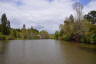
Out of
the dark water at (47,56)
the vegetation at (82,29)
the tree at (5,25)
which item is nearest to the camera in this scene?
the dark water at (47,56)

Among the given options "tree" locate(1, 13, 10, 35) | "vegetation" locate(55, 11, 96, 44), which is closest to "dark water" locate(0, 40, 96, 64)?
"vegetation" locate(55, 11, 96, 44)

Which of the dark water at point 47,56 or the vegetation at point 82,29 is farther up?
the vegetation at point 82,29

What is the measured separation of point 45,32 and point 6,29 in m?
23.8

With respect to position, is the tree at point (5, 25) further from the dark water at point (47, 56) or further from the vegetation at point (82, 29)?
the dark water at point (47, 56)

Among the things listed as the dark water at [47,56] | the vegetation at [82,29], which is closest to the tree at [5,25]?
the vegetation at [82,29]

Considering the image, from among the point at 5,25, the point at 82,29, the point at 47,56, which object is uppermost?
the point at 5,25

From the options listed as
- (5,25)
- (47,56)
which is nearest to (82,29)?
(47,56)

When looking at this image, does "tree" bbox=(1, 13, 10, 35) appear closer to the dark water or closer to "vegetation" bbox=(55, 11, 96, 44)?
"vegetation" bbox=(55, 11, 96, 44)

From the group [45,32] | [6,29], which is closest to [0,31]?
[6,29]

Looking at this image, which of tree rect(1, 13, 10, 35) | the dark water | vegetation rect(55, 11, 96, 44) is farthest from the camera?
tree rect(1, 13, 10, 35)

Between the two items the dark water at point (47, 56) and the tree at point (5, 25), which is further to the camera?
the tree at point (5, 25)

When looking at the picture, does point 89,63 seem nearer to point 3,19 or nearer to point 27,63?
point 27,63

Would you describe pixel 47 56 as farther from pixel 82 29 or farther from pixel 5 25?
pixel 5 25

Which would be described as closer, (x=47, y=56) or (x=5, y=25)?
(x=47, y=56)
